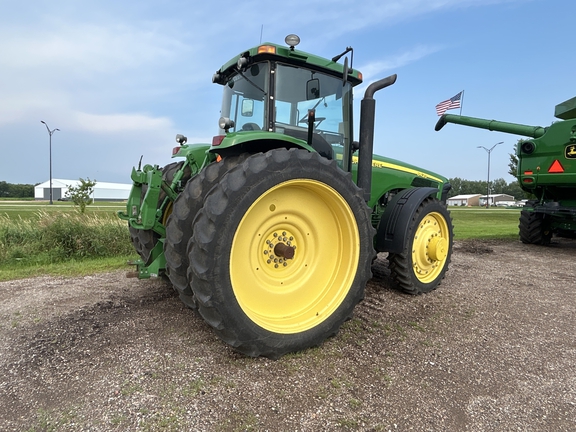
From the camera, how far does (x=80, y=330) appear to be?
3.25m

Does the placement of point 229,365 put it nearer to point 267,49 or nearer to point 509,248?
point 267,49

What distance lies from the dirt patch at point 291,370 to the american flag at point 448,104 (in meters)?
7.29

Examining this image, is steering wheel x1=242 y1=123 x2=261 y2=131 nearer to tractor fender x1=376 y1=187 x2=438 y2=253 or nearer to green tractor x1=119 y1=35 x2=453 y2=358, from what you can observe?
green tractor x1=119 y1=35 x2=453 y2=358

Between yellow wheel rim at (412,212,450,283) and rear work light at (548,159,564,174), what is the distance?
4582 mm

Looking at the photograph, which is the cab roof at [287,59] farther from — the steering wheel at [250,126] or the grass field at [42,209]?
the grass field at [42,209]

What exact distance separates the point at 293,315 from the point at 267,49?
232 centimetres

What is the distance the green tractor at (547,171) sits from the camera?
767cm

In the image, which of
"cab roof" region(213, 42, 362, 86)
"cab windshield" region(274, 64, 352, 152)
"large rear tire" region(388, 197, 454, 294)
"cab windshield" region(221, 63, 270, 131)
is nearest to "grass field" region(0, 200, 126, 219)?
"cab windshield" region(221, 63, 270, 131)

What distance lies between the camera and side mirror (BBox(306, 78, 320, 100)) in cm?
378

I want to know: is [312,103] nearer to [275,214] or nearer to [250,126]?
[250,126]

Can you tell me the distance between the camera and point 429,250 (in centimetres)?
468

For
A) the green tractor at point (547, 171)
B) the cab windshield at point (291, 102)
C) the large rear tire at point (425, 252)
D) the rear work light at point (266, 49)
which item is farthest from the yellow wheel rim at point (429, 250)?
the green tractor at point (547, 171)

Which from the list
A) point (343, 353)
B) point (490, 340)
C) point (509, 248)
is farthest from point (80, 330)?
point (509, 248)

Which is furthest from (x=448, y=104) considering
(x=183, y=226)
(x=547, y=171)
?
(x=183, y=226)
